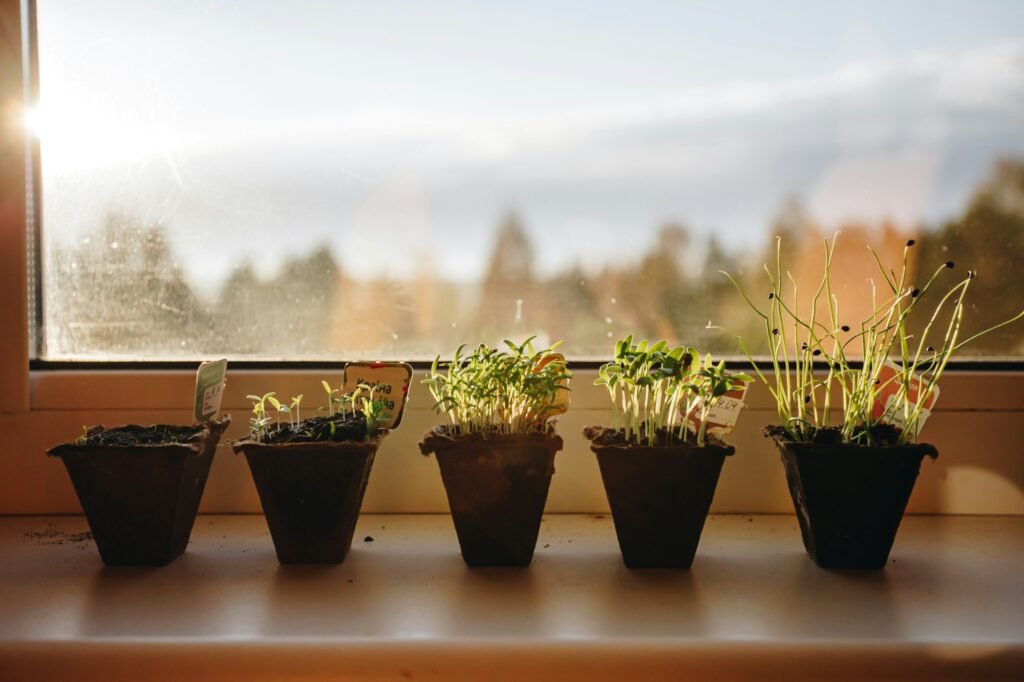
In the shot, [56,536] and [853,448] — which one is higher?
[853,448]

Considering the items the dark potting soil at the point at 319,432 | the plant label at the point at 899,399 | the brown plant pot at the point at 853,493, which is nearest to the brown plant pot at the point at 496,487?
the dark potting soil at the point at 319,432

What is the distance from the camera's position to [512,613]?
1.02 m

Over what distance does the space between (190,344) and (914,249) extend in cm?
140

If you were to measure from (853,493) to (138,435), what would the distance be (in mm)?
1090

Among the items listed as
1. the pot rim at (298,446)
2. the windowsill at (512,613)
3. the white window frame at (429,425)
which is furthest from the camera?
the white window frame at (429,425)

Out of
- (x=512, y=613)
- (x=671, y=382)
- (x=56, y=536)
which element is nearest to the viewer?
(x=512, y=613)

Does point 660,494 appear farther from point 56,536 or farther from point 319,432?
point 56,536

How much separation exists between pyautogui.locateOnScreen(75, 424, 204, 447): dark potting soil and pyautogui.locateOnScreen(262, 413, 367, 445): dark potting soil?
122 millimetres

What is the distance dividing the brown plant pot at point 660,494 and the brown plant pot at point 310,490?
0.36 meters

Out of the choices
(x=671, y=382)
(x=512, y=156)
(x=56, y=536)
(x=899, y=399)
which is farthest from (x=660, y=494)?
(x=56, y=536)

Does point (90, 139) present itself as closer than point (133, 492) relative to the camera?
No

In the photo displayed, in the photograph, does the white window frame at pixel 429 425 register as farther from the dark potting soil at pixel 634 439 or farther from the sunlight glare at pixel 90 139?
the dark potting soil at pixel 634 439

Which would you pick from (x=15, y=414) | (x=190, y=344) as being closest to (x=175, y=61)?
(x=190, y=344)

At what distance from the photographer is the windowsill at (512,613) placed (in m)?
0.91
